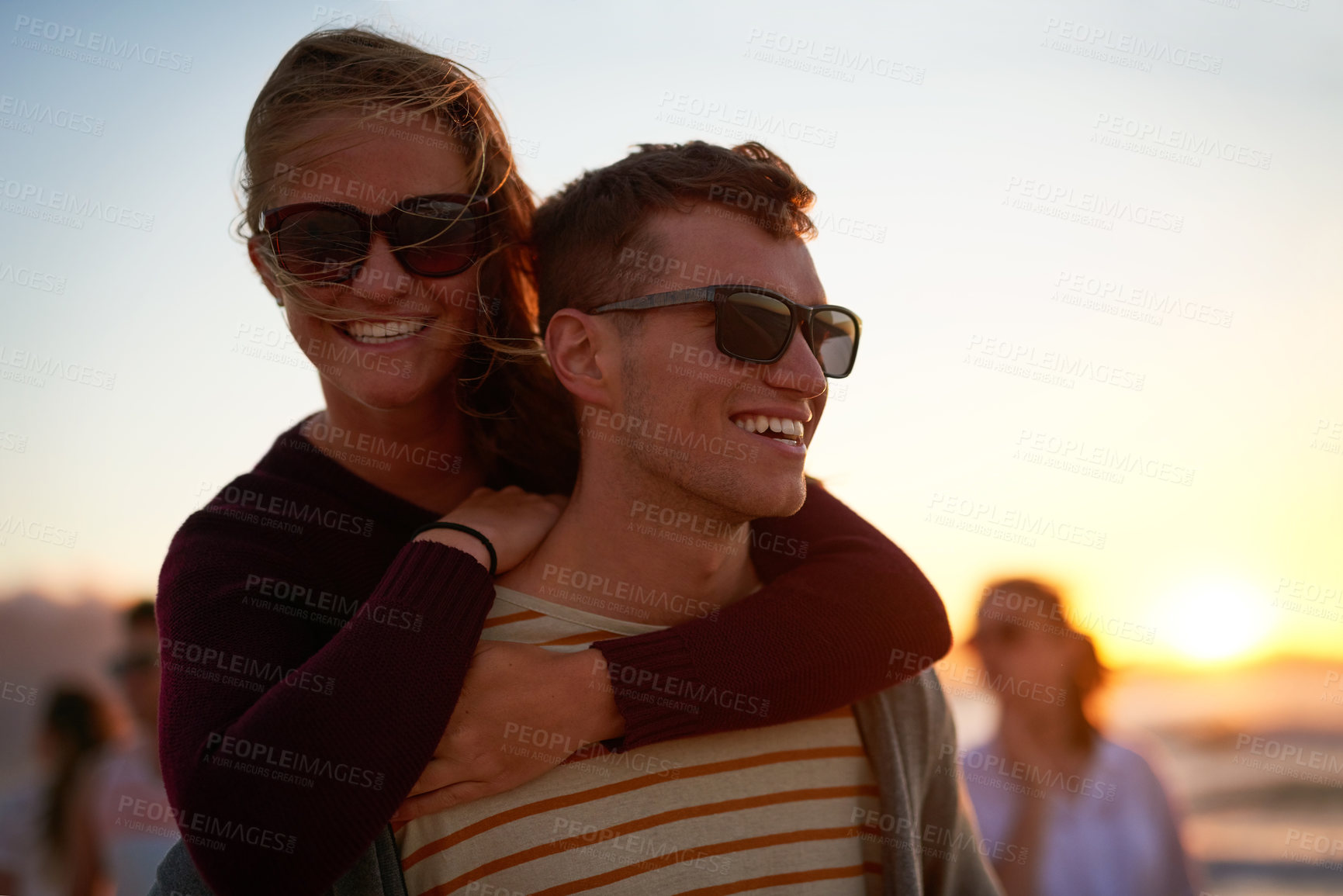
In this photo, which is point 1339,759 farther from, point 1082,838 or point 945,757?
point 945,757

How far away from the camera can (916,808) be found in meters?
2.41

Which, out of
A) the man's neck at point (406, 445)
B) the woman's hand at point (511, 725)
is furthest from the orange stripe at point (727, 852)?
the man's neck at point (406, 445)

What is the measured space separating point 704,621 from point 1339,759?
24.8 m

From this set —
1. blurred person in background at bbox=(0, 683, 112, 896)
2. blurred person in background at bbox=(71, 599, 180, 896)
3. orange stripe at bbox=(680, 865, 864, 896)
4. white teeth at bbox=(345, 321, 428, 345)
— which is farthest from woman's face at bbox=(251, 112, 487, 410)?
blurred person in background at bbox=(0, 683, 112, 896)

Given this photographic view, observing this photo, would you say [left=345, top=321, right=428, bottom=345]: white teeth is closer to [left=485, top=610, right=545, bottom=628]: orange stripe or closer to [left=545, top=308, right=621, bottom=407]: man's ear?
[left=545, top=308, right=621, bottom=407]: man's ear

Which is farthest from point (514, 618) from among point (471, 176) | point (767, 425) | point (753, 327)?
point (471, 176)

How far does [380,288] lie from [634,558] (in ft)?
3.34

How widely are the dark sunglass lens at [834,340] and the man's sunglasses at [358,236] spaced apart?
1031 mm

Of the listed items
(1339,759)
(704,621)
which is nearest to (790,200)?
(704,621)

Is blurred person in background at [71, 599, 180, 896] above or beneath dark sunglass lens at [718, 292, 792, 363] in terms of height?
beneath

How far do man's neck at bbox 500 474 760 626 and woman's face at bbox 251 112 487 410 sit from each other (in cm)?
63

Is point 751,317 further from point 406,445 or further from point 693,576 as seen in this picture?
point 406,445

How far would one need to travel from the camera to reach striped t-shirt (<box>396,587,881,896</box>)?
6.91 feet

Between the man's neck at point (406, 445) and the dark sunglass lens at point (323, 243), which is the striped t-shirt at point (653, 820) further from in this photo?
the dark sunglass lens at point (323, 243)
